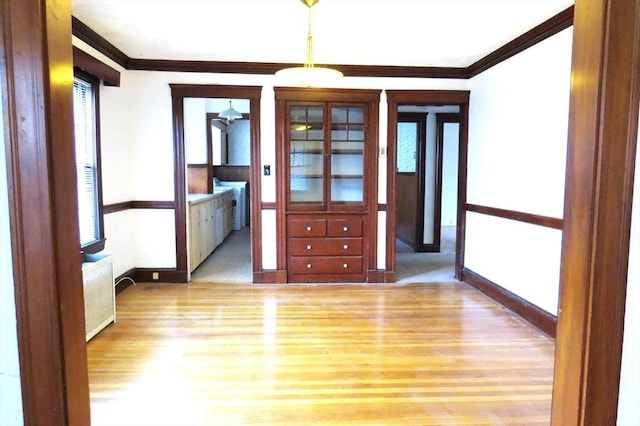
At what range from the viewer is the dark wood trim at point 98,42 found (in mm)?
3219

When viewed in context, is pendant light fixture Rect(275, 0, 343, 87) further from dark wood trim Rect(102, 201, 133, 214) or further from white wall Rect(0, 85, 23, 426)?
dark wood trim Rect(102, 201, 133, 214)

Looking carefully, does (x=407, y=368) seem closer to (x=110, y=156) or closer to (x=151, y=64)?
(x=110, y=156)

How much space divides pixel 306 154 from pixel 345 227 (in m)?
0.96

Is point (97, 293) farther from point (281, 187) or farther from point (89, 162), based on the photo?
point (281, 187)


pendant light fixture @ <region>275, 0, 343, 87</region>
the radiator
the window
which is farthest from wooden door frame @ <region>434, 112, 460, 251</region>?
the radiator

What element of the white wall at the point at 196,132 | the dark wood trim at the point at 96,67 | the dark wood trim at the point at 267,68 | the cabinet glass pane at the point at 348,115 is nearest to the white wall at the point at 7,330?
the dark wood trim at the point at 96,67

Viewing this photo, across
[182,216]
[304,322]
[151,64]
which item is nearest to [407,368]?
[304,322]

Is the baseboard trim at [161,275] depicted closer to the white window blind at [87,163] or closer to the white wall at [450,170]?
the white window blind at [87,163]

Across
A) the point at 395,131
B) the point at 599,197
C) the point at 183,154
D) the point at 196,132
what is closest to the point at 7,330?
the point at 599,197

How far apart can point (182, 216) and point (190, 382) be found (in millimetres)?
2454

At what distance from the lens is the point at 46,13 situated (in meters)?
0.87

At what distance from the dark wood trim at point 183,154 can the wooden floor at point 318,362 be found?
701 mm

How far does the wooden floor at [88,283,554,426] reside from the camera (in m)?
2.13

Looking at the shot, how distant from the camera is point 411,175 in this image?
655 centimetres
